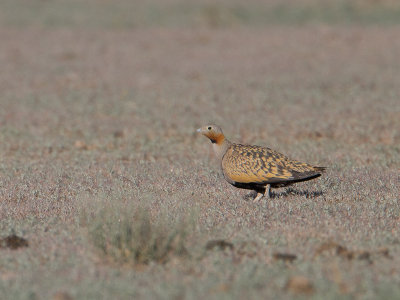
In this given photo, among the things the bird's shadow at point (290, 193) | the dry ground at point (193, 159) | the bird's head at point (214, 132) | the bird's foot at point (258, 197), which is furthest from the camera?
the bird's shadow at point (290, 193)

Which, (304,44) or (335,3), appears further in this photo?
(335,3)

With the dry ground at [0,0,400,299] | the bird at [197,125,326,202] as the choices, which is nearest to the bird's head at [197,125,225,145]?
the bird at [197,125,326,202]

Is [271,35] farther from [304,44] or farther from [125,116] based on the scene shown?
[125,116]

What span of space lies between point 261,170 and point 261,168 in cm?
3

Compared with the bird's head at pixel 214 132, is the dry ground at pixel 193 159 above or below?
below

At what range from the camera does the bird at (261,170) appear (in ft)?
26.7

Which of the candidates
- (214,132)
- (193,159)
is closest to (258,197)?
(214,132)

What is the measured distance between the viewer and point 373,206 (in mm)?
8125

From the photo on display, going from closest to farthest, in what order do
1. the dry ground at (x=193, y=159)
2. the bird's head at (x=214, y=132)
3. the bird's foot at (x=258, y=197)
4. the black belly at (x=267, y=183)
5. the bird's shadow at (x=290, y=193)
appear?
1. the dry ground at (x=193, y=159)
2. the black belly at (x=267, y=183)
3. the bird's foot at (x=258, y=197)
4. the bird's head at (x=214, y=132)
5. the bird's shadow at (x=290, y=193)

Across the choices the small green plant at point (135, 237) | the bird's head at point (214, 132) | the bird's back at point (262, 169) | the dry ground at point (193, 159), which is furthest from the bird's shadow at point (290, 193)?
the small green plant at point (135, 237)

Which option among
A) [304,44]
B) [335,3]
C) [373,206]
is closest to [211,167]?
[373,206]

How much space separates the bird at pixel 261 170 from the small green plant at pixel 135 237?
1.74 metres

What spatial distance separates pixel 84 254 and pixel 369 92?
13.3m

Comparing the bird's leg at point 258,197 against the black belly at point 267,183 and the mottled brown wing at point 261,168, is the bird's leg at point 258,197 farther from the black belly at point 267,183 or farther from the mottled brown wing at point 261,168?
the mottled brown wing at point 261,168
